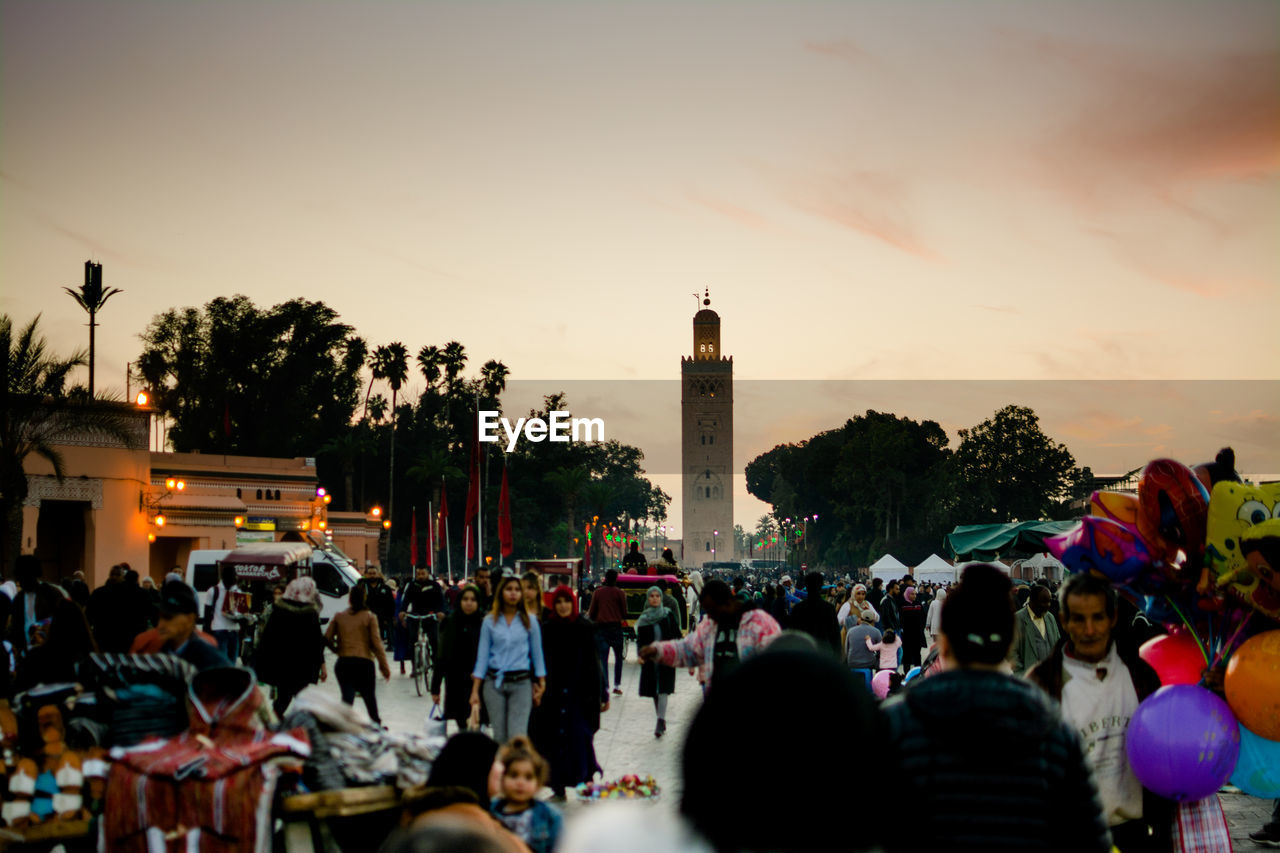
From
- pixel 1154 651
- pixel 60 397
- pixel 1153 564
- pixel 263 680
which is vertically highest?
pixel 60 397

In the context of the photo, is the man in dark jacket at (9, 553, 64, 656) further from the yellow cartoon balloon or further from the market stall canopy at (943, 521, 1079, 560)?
the market stall canopy at (943, 521, 1079, 560)

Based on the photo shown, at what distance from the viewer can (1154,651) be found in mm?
7137

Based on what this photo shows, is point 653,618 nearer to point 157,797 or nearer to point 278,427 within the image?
point 157,797

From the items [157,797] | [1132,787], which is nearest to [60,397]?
[157,797]

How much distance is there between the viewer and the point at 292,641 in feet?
42.1

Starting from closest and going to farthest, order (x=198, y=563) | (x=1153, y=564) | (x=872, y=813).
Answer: (x=872, y=813)
(x=1153, y=564)
(x=198, y=563)

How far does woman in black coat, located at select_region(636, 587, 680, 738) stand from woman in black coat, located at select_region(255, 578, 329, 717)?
3.31 metres

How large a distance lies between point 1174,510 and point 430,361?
261 ft

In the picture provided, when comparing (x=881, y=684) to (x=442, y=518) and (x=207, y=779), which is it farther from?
(x=442, y=518)

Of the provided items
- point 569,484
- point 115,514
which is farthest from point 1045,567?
point 569,484

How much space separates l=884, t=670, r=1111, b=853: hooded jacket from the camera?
9.57ft

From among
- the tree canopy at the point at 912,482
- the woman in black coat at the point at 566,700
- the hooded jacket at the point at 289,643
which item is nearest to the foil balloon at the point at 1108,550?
the woman in black coat at the point at 566,700

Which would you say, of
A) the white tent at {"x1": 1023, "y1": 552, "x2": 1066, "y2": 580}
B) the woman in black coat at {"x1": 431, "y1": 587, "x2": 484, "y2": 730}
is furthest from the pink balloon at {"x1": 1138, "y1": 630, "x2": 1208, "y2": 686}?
the white tent at {"x1": 1023, "y1": 552, "x2": 1066, "y2": 580}

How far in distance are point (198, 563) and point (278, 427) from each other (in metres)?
44.4
